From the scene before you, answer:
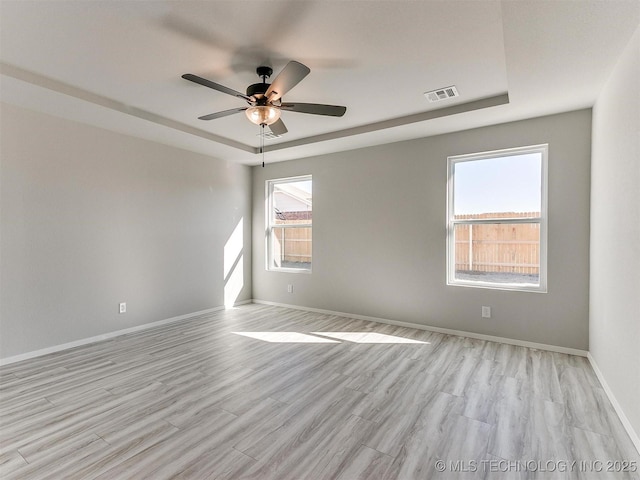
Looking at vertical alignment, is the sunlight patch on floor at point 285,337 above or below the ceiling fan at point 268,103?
below

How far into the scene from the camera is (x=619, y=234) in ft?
7.25

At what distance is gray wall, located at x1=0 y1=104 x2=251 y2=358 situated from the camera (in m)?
3.13

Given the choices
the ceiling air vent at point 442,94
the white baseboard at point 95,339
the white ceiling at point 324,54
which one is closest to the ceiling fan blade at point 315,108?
the white ceiling at point 324,54

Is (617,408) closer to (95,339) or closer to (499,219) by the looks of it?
(499,219)

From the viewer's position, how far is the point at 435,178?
4.05 m

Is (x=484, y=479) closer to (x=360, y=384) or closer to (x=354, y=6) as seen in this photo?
(x=360, y=384)

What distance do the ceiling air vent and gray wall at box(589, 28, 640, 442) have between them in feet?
3.73

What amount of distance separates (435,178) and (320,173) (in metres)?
1.83

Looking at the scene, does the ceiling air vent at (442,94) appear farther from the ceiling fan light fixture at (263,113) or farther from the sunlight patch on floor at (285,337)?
the sunlight patch on floor at (285,337)

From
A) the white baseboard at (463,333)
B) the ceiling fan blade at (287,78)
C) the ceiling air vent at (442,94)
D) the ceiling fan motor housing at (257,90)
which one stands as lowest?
the white baseboard at (463,333)

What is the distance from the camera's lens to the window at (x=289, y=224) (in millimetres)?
5379

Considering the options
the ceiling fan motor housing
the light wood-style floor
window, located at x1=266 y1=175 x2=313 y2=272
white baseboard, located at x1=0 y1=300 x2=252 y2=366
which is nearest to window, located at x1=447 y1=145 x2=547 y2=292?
the light wood-style floor

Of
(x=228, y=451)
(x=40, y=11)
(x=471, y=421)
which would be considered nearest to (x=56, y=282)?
(x=40, y=11)

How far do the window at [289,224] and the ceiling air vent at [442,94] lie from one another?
2.50m
